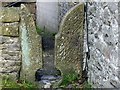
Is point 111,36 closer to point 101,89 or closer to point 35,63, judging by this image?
point 101,89

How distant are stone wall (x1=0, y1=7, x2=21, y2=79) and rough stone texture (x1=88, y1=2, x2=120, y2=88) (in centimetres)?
104

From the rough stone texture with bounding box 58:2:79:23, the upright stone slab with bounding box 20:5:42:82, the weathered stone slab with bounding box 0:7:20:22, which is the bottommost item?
the upright stone slab with bounding box 20:5:42:82

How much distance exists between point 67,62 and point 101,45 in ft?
2.65

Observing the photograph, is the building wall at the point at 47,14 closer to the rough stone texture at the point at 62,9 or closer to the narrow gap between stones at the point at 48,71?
the rough stone texture at the point at 62,9

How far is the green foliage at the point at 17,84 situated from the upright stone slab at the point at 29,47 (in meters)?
0.09

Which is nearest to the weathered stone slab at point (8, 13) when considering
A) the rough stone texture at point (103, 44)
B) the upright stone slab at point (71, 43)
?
the upright stone slab at point (71, 43)

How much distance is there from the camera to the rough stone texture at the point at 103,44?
17.3 feet

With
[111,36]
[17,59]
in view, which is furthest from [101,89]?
[17,59]

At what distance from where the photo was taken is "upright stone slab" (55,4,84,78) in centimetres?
623

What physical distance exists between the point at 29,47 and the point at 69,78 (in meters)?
0.71

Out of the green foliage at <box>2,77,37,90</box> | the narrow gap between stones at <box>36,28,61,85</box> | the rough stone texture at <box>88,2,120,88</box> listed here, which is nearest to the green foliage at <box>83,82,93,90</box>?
the rough stone texture at <box>88,2,120,88</box>

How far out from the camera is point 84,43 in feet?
20.8

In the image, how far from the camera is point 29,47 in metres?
6.33

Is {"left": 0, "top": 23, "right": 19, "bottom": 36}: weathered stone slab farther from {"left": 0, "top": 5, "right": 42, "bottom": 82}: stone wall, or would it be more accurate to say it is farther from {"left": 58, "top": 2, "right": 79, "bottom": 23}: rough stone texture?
{"left": 58, "top": 2, "right": 79, "bottom": 23}: rough stone texture
